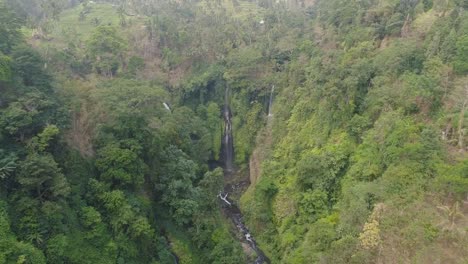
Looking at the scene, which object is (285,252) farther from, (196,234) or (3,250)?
(3,250)

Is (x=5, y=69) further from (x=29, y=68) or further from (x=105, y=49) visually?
(x=105, y=49)

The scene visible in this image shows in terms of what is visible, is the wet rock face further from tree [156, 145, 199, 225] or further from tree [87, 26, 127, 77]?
tree [87, 26, 127, 77]

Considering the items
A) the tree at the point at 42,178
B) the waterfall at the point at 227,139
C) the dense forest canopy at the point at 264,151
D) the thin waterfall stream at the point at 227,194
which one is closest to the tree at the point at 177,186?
the dense forest canopy at the point at 264,151

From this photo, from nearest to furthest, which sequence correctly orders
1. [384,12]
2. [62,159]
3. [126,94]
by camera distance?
1. [62,159]
2. [126,94]
3. [384,12]

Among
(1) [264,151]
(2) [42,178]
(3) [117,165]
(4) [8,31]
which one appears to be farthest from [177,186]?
(4) [8,31]

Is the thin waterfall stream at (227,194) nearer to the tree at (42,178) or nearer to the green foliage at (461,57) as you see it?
the tree at (42,178)

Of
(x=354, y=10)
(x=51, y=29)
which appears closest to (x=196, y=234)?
(x=354, y=10)
